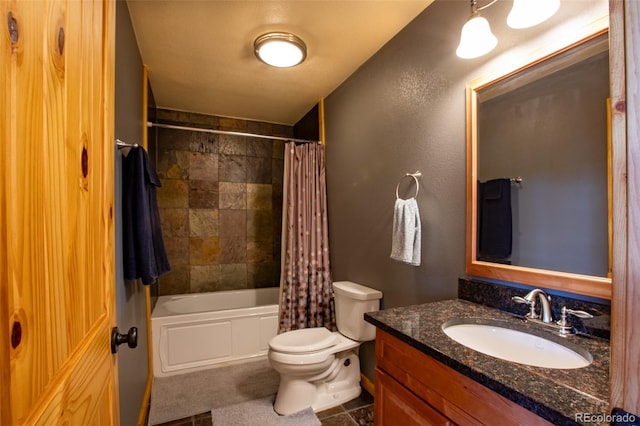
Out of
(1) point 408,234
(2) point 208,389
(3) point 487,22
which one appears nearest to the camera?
(3) point 487,22

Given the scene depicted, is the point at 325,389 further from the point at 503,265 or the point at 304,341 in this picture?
the point at 503,265

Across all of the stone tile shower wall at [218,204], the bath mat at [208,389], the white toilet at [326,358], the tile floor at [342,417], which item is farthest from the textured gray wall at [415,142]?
the stone tile shower wall at [218,204]

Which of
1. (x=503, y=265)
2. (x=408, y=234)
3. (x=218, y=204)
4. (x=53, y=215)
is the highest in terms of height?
(x=218, y=204)

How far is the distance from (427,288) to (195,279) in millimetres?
2654

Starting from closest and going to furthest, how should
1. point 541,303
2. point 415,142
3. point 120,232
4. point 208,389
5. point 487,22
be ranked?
point 541,303 → point 487,22 → point 120,232 → point 415,142 → point 208,389

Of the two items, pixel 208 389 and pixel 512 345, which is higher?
pixel 512 345

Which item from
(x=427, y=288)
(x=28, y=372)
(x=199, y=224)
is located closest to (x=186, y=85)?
(x=199, y=224)

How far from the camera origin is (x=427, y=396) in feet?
3.27

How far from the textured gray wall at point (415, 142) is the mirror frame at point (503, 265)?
0.17ft

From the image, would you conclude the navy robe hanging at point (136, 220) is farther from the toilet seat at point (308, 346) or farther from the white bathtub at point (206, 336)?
the white bathtub at point (206, 336)

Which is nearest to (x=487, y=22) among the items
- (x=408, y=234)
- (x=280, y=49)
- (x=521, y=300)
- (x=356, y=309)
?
(x=408, y=234)

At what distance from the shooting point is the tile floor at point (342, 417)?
1.87 meters

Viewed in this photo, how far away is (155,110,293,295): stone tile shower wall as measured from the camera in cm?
329

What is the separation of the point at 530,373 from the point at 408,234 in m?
0.93
